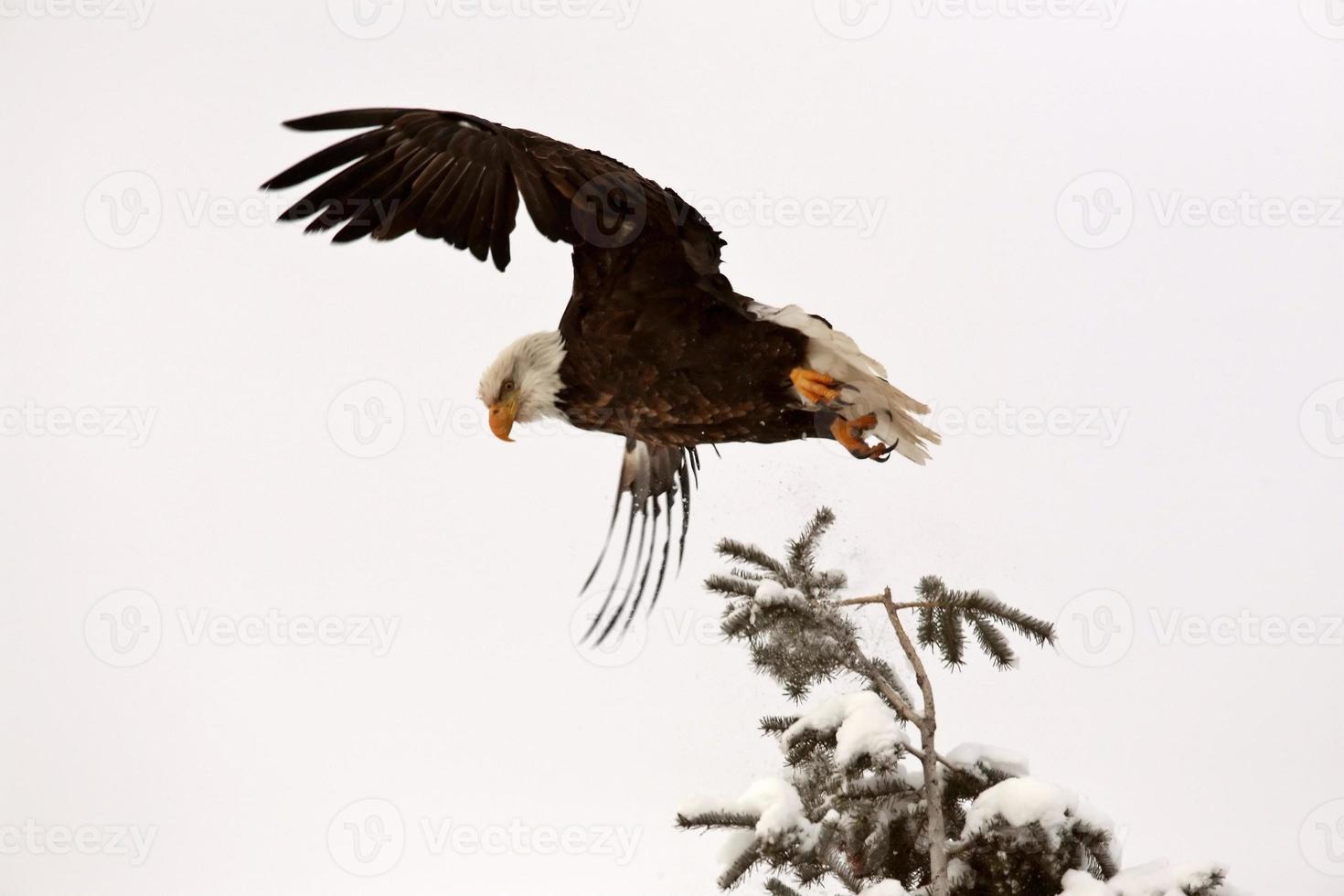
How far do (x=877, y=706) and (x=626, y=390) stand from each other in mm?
982

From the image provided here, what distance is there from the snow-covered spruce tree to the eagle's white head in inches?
27.1

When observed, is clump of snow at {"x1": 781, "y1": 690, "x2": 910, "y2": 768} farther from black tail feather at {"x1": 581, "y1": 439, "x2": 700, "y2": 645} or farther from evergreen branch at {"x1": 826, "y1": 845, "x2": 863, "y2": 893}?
black tail feather at {"x1": 581, "y1": 439, "x2": 700, "y2": 645}

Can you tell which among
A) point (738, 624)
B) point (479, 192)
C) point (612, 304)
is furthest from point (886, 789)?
point (479, 192)

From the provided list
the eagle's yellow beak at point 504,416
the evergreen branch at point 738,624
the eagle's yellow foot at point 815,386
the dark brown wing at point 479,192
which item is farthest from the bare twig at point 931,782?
the eagle's yellow beak at point 504,416

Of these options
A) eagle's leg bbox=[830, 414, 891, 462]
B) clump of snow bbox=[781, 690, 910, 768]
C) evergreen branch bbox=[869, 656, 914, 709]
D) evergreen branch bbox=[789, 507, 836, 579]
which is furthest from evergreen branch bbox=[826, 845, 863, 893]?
eagle's leg bbox=[830, 414, 891, 462]

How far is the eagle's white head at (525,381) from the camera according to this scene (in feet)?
9.50

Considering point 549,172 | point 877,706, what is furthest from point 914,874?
point 549,172

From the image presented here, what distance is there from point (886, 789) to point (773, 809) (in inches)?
8.9

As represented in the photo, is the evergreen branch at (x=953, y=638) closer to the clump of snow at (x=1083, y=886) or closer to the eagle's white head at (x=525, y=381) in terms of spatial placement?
the clump of snow at (x=1083, y=886)

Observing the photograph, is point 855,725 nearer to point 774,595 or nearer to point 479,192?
point 774,595

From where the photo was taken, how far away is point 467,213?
2.69 metres

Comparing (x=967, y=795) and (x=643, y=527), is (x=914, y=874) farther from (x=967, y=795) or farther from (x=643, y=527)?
(x=643, y=527)

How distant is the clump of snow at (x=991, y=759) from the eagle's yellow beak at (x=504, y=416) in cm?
136

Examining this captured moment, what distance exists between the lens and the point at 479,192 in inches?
106
